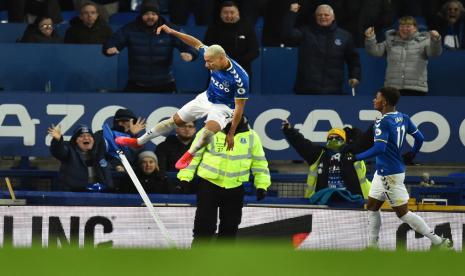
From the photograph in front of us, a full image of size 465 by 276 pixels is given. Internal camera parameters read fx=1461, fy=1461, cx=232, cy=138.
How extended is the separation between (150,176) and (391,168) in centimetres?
303

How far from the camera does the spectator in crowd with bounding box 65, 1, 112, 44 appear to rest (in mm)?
19031

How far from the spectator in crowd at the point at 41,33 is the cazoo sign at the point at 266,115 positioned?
1.01 metres

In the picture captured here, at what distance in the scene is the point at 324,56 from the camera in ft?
60.6

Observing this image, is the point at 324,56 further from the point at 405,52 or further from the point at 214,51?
the point at 214,51

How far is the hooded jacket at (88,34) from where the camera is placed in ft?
62.5

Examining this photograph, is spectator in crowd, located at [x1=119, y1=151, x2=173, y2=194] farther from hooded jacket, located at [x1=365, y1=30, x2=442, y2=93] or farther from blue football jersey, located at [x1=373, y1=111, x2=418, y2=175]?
hooded jacket, located at [x1=365, y1=30, x2=442, y2=93]

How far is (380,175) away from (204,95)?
2028 mm

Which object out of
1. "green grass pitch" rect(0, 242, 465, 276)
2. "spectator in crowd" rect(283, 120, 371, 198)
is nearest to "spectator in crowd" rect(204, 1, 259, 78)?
"spectator in crowd" rect(283, 120, 371, 198)

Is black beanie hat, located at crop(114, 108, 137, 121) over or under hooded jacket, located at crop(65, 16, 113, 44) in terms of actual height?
under

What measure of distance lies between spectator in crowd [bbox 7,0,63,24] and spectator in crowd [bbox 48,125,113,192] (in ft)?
10.8

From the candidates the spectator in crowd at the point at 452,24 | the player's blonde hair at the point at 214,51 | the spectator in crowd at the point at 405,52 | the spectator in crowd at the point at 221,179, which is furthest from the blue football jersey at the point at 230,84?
the spectator in crowd at the point at 452,24

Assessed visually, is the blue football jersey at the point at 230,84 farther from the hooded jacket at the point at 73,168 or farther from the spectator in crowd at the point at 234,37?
the spectator in crowd at the point at 234,37

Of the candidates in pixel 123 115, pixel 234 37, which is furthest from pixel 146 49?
pixel 123 115

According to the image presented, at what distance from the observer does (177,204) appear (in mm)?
16062
